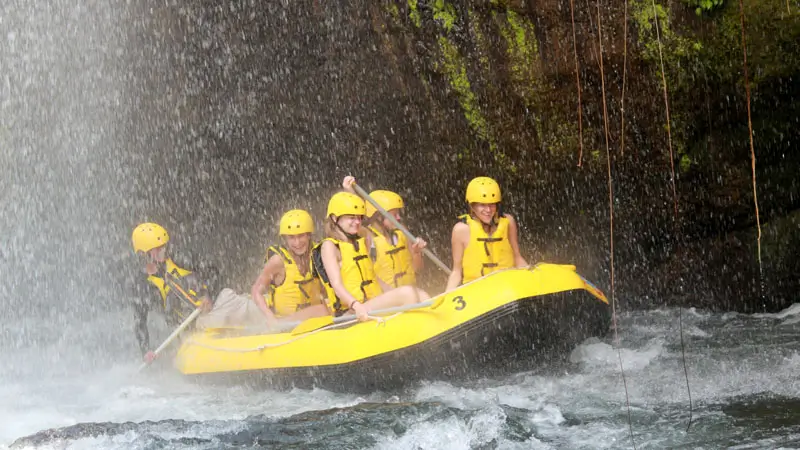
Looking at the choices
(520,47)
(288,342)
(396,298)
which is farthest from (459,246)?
(520,47)

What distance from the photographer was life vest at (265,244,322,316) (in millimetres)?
7996

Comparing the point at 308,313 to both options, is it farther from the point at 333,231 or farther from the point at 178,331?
the point at 178,331

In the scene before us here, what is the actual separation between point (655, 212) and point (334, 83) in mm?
3828

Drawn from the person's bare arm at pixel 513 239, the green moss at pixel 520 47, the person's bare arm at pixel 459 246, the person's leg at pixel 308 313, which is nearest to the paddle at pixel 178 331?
the person's leg at pixel 308 313

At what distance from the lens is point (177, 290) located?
327 inches

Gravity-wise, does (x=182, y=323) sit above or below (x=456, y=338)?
above

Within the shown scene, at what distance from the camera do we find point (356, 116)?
10117 mm

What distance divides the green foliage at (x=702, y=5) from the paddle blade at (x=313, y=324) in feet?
15.6

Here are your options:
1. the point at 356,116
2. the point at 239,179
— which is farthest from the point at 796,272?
the point at 239,179

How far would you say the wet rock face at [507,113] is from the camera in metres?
8.90

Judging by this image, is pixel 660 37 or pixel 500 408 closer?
pixel 500 408

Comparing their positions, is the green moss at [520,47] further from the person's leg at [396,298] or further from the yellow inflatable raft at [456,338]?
the person's leg at [396,298]

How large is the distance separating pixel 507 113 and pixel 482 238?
232cm

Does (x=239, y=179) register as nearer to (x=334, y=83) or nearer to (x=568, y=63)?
(x=334, y=83)
